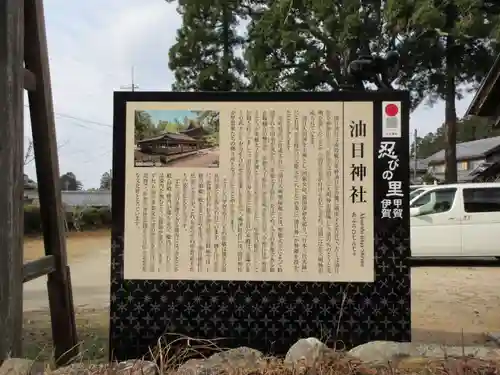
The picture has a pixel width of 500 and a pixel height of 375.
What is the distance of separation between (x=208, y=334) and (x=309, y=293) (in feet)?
2.40

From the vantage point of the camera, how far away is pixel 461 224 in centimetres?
1280

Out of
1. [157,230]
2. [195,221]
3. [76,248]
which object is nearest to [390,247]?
[195,221]

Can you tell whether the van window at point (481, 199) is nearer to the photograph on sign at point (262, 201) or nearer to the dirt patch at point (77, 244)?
the photograph on sign at point (262, 201)

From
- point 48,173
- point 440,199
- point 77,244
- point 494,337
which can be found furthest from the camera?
point 77,244

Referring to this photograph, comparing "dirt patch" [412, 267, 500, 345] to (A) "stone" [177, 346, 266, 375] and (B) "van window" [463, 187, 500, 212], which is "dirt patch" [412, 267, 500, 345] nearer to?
(B) "van window" [463, 187, 500, 212]

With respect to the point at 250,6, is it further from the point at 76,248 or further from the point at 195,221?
the point at 195,221

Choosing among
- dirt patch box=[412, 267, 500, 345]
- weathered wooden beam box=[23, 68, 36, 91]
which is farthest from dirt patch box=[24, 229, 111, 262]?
weathered wooden beam box=[23, 68, 36, 91]

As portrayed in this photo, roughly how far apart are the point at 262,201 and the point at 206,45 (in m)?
25.6

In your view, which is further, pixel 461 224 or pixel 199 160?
pixel 461 224

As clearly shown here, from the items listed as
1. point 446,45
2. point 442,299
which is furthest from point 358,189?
point 446,45

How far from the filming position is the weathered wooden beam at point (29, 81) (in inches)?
176

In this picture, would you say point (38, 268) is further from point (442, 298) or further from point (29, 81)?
point (442, 298)

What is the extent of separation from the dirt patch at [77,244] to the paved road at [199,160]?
12.4 m

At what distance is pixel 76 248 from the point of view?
1888 centimetres
